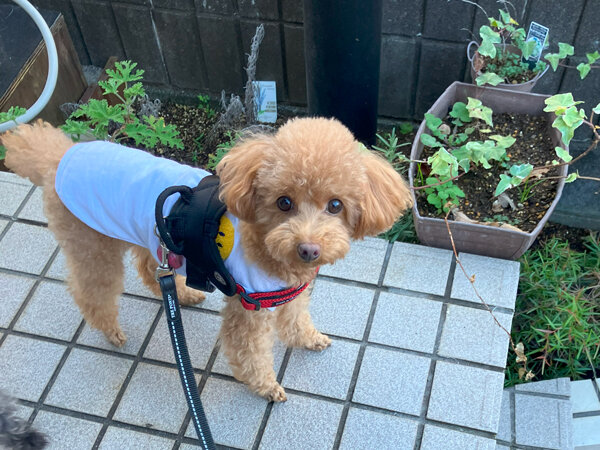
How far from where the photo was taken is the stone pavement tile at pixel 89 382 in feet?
8.09

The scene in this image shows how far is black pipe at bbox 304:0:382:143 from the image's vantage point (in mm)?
2643

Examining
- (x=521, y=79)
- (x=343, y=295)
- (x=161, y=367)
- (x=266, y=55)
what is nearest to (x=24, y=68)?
(x=266, y=55)

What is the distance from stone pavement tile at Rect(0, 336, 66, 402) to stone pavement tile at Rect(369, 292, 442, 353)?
57.6 inches

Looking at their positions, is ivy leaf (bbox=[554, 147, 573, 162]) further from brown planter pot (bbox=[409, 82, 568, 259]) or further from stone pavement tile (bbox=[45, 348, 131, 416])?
stone pavement tile (bbox=[45, 348, 131, 416])

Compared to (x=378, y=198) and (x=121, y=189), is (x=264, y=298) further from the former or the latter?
(x=121, y=189)

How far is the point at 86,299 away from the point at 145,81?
6.46 ft

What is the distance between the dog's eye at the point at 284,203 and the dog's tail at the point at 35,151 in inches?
39.6

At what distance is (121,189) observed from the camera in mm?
2139

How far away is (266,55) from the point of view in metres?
3.60

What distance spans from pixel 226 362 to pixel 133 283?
672 millimetres

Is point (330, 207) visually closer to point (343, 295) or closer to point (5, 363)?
point (343, 295)

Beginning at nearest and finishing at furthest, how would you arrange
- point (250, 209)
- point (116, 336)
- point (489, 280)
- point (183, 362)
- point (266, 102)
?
point (250, 209), point (183, 362), point (116, 336), point (489, 280), point (266, 102)

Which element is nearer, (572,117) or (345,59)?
(572,117)

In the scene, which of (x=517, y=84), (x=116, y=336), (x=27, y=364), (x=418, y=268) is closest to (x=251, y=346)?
(x=116, y=336)
